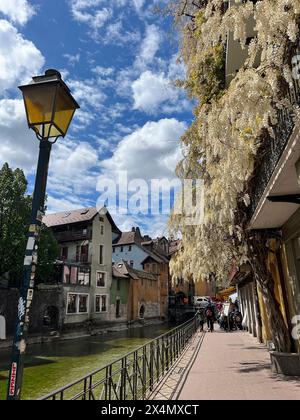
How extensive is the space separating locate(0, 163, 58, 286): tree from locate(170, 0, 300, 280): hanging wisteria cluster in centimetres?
2049

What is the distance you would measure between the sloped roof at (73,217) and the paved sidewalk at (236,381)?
30.8m

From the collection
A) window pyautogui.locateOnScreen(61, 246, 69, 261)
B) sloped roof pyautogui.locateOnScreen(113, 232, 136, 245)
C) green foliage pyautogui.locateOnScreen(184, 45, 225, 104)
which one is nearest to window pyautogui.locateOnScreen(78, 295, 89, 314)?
window pyautogui.locateOnScreen(61, 246, 69, 261)

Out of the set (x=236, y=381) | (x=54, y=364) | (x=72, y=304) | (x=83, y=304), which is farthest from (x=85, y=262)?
(x=236, y=381)

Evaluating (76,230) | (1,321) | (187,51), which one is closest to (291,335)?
(187,51)

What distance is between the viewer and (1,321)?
25.8 metres

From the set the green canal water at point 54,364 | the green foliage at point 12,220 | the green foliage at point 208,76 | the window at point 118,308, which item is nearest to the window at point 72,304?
the green foliage at point 12,220

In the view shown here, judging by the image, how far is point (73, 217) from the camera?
43.2m

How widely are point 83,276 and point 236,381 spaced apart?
31396 mm

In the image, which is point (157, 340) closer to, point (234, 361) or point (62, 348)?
point (234, 361)

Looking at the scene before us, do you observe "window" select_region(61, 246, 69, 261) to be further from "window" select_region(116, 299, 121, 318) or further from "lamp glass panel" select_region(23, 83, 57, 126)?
"lamp glass panel" select_region(23, 83, 57, 126)

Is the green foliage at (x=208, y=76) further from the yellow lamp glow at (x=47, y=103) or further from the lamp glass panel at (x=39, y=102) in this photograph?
the lamp glass panel at (x=39, y=102)

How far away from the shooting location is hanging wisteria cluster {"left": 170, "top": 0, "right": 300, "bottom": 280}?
4.77m

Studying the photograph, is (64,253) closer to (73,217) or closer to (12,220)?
(73,217)
